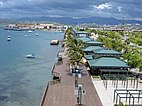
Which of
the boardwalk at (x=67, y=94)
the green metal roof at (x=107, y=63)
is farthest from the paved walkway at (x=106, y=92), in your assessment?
the green metal roof at (x=107, y=63)

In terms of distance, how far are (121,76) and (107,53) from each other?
1448 centimetres

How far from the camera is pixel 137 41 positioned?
135 m

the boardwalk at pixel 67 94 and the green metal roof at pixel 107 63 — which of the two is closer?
the boardwalk at pixel 67 94

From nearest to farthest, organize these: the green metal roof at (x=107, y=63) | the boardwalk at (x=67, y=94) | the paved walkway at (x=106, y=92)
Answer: the boardwalk at (x=67, y=94), the paved walkway at (x=106, y=92), the green metal roof at (x=107, y=63)

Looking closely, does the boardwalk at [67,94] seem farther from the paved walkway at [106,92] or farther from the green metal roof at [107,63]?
the green metal roof at [107,63]

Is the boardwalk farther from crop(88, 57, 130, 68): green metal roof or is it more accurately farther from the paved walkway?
crop(88, 57, 130, 68): green metal roof

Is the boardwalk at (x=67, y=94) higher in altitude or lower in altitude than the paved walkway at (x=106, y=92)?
higher

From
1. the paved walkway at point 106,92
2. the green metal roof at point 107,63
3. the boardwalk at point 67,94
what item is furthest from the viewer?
the green metal roof at point 107,63

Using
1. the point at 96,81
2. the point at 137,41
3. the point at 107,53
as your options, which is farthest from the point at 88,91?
the point at 137,41

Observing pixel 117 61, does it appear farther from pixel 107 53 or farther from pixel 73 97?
pixel 73 97

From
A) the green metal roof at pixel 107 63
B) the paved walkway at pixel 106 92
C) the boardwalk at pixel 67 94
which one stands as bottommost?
the paved walkway at pixel 106 92

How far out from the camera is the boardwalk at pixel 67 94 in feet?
135

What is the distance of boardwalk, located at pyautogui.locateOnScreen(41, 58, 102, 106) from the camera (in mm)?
41062

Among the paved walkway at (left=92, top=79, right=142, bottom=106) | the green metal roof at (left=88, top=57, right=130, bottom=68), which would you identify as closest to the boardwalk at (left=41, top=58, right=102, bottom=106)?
the paved walkway at (left=92, top=79, right=142, bottom=106)
